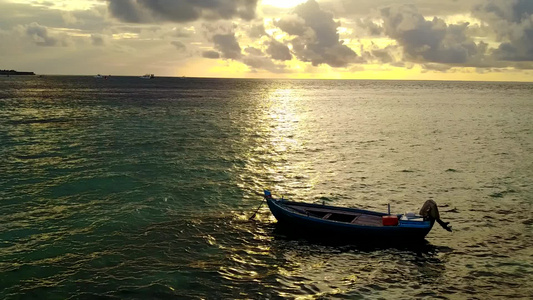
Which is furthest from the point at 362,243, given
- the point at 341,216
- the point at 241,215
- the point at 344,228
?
the point at 241,215

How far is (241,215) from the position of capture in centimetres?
2784

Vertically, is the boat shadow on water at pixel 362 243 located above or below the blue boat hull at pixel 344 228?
below

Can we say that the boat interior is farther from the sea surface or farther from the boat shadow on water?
the sea surface

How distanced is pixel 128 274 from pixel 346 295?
33.4ft

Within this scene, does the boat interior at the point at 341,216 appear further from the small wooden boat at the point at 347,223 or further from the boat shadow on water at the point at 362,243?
the boat shadow on water at the point at 362,243

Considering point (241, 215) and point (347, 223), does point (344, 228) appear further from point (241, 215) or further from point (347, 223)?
point (241, 215)

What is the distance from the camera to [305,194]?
108 ft

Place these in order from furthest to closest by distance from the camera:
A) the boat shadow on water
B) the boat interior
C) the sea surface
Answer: the boat interior < the boat shadow on water < the sea surface

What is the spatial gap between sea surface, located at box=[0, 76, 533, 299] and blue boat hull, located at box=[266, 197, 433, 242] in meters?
0.59

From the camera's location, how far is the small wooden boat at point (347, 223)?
75.7ft

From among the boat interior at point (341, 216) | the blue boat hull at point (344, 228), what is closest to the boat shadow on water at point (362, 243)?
the blue boat hull at point (344, 228)

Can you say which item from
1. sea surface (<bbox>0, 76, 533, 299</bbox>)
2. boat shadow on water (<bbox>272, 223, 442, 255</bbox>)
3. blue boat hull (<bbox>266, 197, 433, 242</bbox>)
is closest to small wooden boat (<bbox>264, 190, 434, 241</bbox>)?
blue boat hull (<bbox>266, 197, 433, 242</bbox>)

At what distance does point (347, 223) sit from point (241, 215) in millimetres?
7670

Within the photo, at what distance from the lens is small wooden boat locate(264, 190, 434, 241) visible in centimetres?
2308
